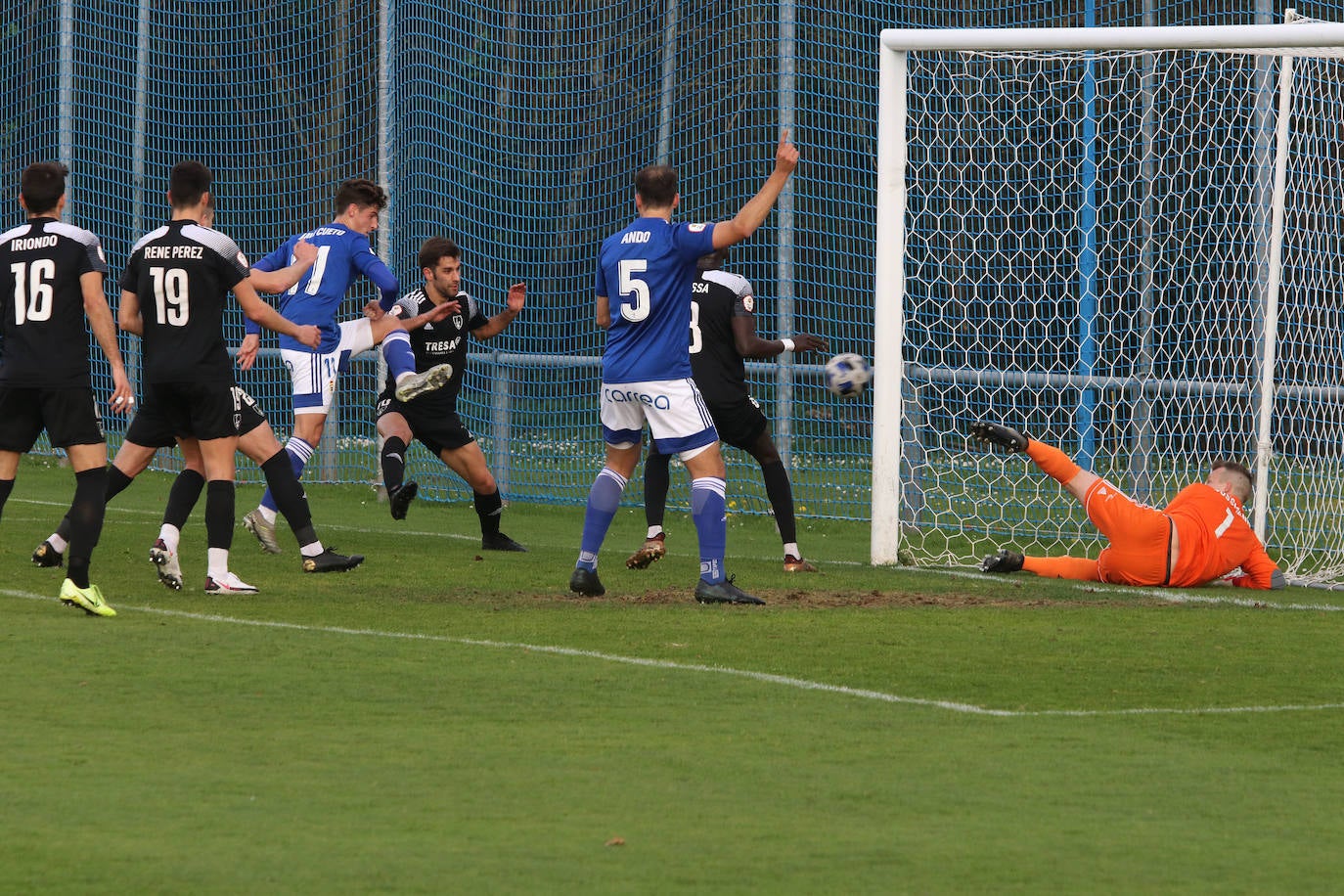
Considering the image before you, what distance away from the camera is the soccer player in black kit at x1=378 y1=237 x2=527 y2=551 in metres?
11.8

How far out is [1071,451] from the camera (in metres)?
14.3

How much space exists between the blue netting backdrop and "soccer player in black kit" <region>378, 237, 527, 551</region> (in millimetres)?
3688

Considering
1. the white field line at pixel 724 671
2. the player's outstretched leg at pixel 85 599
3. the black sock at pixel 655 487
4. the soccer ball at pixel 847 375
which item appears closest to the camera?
the white field line at pixel 724 671

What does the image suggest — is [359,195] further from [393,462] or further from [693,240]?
[693,240]

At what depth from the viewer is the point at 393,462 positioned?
1175 cm

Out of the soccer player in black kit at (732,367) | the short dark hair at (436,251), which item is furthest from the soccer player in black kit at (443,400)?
the soccer player in black kit at (732,367)

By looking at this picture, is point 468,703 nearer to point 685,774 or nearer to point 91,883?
point 685,774

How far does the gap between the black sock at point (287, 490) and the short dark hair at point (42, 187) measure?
1.67 meters

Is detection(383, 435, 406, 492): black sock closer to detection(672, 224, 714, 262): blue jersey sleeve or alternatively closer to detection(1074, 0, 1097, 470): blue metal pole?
detection(672, 224, 714, 262): blue jersey sleeve

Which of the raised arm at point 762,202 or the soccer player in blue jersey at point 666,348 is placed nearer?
the raised arm at point 762,202

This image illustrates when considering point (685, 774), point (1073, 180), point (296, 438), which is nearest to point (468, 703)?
point (685, 774)

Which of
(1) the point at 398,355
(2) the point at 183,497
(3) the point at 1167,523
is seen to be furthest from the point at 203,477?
(3) the point at 1167,523

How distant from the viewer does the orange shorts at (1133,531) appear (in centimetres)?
981

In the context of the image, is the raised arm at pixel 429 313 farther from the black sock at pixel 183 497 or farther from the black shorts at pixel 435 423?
the black sock at pixel 183 497
